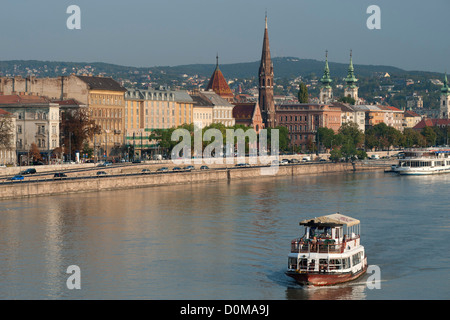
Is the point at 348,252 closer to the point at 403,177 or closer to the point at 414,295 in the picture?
the point at 414,295

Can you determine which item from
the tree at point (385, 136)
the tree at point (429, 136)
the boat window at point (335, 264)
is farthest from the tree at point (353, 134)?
the boat window at point (335, 264)

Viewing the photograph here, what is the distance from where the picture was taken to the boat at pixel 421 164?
10829 cm

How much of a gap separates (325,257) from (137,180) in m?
41.6

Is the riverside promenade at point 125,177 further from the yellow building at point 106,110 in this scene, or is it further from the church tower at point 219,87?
the church tower at point 219,87

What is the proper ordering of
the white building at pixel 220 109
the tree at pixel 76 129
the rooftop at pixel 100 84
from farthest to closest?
the white building at pixel 220 109 < the rooftop at pixel 100 84 < the tree at pixel 76 129

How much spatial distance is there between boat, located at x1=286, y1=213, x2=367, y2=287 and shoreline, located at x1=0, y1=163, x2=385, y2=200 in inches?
1141

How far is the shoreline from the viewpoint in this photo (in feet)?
209

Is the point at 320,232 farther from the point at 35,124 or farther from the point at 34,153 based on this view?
the point at 35,124

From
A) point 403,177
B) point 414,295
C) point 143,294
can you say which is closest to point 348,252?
point 414,295

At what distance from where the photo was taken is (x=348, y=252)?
37.3m

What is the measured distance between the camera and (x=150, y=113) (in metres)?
119

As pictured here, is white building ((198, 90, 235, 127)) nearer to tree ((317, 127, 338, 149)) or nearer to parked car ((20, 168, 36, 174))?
tree ((317, 127, 338, 149))

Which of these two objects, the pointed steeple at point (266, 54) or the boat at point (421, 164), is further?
the pointed steeple at point (266, 54)
